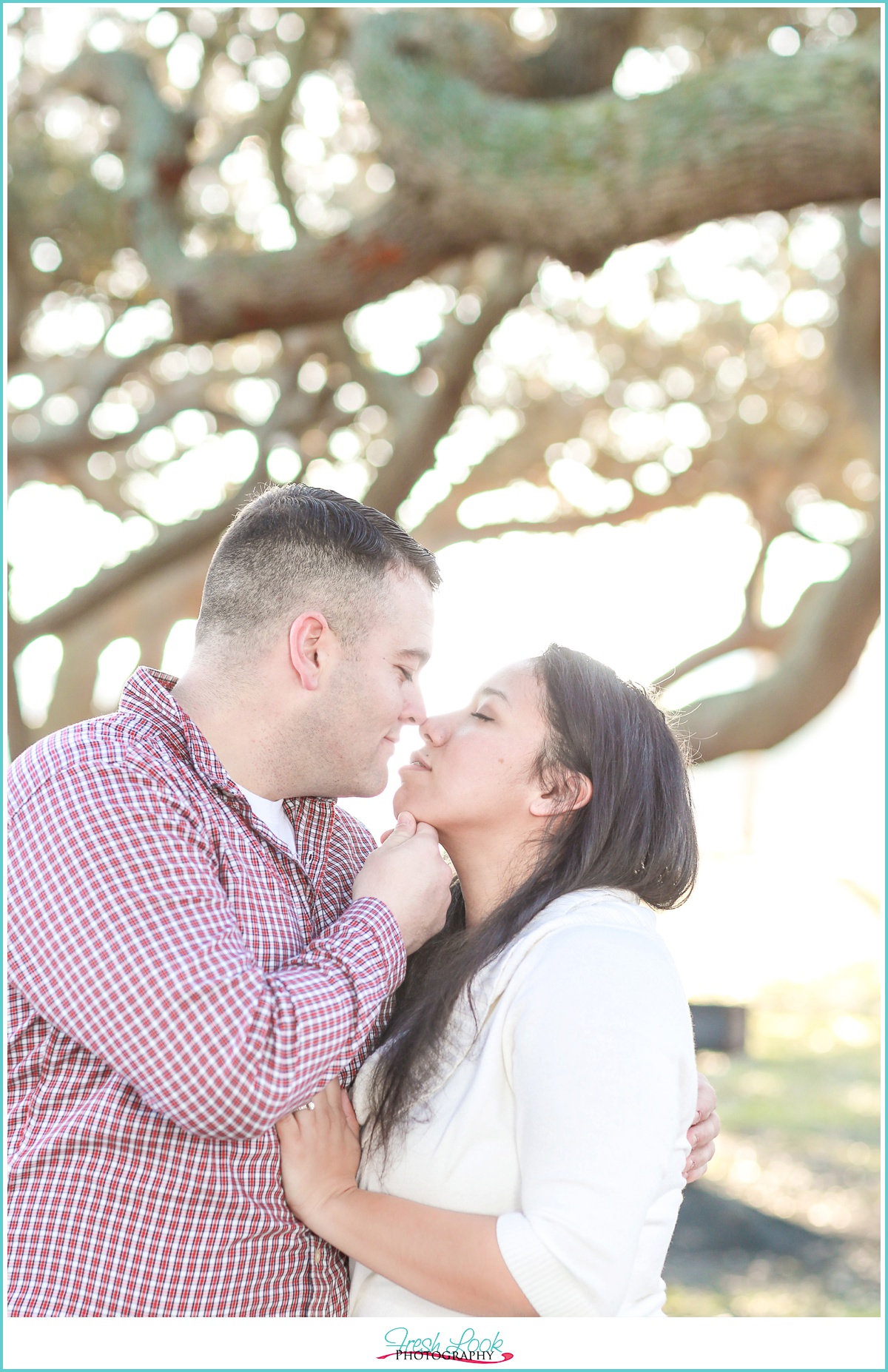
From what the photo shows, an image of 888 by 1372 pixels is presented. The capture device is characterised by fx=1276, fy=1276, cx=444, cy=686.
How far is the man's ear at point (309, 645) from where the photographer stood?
238 cm

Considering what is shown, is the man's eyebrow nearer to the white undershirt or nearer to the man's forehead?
the man's forehead

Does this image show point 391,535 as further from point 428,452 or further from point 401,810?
point 428,452

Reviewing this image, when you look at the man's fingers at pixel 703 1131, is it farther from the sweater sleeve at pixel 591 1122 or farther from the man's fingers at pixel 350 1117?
the man's fingers at pixel 350 1117

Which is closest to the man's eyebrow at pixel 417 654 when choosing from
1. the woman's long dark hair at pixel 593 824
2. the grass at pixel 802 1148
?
the woman's long dark hair at pixel 593 824

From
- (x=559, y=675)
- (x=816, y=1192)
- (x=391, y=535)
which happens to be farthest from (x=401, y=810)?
(x=816, y=1192)

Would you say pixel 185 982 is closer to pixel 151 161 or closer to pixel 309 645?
pixel 309 645

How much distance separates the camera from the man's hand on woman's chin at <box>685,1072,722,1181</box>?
8.03ft

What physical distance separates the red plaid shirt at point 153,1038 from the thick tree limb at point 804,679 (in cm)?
360

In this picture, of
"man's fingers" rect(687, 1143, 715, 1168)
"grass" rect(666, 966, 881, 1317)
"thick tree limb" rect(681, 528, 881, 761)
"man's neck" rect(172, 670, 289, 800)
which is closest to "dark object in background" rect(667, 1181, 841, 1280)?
"grass" rect(666, 966, 881, 1317)

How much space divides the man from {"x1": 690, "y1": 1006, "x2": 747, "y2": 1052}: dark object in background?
15.7 feet

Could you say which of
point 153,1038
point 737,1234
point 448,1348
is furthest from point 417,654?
point 737,1234

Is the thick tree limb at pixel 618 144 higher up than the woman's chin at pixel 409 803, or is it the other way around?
the thick tree limb at pixel 618 144

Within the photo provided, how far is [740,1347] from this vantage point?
2111 mm

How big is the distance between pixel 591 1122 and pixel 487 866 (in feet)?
2.27
